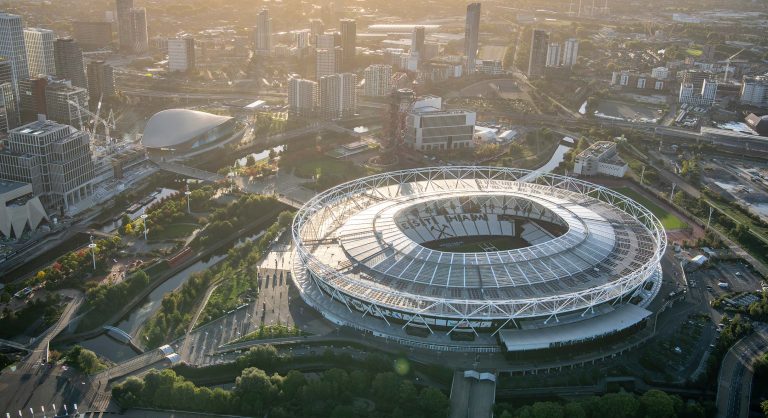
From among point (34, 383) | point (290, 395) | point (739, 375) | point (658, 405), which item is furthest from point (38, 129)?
point (739, 375)

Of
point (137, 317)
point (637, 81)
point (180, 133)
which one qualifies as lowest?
point (137, 317)

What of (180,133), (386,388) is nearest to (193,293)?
(386,388)

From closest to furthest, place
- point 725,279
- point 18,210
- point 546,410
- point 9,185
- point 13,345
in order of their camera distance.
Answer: point 546,410
point 13,345
point 725,279
point 18,210
point 9,185

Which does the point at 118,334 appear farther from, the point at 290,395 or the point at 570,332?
the point at 570,332

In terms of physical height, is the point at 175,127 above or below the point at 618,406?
above

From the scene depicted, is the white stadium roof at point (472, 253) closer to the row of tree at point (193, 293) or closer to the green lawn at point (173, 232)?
the row of tree at point (193, 293)

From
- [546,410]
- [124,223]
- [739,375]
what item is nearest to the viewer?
[546,410]

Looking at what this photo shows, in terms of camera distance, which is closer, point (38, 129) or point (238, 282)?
point (238, 282)
